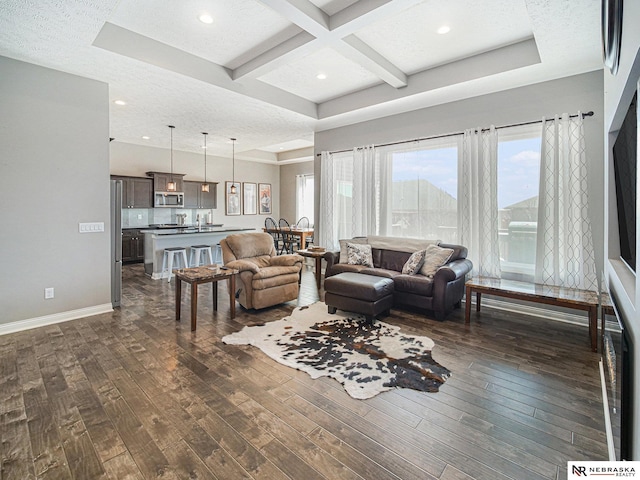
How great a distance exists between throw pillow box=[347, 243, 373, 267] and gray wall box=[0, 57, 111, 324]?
338 cm

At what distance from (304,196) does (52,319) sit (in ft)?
25.3

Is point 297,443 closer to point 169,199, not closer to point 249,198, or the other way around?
point 169,199

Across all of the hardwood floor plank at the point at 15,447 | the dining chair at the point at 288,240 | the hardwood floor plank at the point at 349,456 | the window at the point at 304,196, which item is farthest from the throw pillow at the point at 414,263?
the window at the point at 304,196

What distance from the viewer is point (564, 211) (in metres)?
3.79

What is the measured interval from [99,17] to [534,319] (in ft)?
18.4

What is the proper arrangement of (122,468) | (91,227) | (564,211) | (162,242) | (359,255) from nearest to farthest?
(122,468) < (564,211) < (91,227) < (359,255) < (162,242)

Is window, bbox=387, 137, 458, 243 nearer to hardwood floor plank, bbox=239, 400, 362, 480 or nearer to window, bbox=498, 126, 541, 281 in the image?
window, bbox=498, 126, 541, 281

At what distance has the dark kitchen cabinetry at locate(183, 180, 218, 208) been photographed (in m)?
8.83

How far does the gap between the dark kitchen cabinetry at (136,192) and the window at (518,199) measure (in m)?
7.77

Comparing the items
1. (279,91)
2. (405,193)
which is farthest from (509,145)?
(279,91)

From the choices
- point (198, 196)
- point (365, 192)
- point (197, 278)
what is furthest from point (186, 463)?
point (198, 196)

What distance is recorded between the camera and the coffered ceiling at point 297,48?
2873mm

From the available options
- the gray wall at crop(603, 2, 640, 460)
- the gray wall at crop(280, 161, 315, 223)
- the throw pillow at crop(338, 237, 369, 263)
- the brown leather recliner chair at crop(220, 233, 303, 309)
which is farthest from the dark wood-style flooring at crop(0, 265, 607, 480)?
the gray wall at crop(280, 161, 315, 223)

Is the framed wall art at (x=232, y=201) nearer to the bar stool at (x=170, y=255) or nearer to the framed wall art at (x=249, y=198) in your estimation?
the framed wall art at (x=249, y=198)
